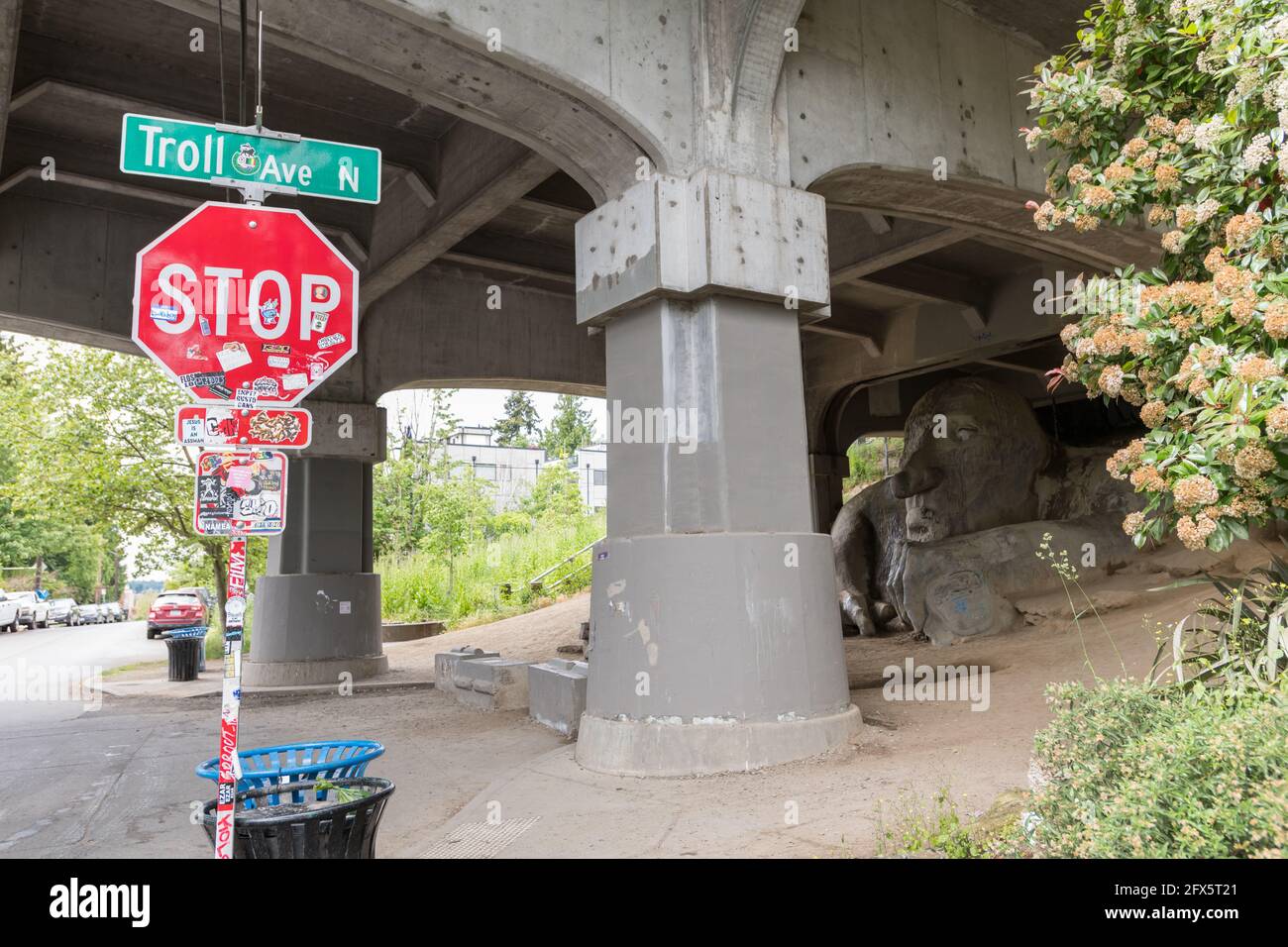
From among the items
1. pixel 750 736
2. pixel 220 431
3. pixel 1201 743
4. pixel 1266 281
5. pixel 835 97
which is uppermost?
pixel 835 97

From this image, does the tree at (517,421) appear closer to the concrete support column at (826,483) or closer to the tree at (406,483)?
the tree at (406,483)

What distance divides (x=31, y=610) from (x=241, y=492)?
46.5 meters

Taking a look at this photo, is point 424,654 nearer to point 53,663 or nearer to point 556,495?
point 53,663

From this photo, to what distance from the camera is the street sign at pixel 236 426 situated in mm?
4168

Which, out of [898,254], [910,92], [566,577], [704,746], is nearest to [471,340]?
[898,254]

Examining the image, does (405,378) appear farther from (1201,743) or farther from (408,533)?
(408,533)

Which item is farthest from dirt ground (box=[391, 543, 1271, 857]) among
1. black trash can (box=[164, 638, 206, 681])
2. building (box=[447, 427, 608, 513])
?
building (box=[447, 427, 608, 513])

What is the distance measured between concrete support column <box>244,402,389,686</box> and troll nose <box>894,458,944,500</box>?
848 centimetres

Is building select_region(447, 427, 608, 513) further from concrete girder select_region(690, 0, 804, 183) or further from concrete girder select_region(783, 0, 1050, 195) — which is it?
concrete girder select_region(690, 0, 804, 183)

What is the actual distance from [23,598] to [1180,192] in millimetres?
47456

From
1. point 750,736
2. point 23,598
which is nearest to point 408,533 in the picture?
point 23,598

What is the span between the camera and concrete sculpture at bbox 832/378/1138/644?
476 inches

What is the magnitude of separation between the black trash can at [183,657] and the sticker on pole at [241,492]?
1515cm

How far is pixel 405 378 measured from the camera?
52.7ft
